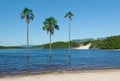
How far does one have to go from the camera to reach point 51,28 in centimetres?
11881

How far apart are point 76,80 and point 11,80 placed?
635 centimetres

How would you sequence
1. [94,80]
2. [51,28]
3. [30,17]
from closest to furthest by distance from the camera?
1. [94,80]
2. [30,17]
3. [51,28]

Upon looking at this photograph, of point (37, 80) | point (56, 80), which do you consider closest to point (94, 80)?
point (56, 80)

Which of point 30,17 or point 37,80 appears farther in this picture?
point 30,17

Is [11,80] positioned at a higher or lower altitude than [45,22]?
lower

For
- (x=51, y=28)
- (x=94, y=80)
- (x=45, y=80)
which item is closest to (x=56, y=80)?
(x=45, y=80)

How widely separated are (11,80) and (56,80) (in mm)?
4476

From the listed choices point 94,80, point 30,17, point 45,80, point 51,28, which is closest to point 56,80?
point 45,80

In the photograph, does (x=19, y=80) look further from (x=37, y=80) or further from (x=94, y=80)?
(x=94, y=80)

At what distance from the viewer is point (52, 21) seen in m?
120

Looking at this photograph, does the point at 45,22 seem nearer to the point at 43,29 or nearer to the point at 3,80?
the point at 43,29

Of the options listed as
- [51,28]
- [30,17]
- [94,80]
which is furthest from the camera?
[51,28]

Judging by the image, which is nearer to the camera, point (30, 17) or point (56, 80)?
point (56, 80)

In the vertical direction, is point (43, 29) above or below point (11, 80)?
above
